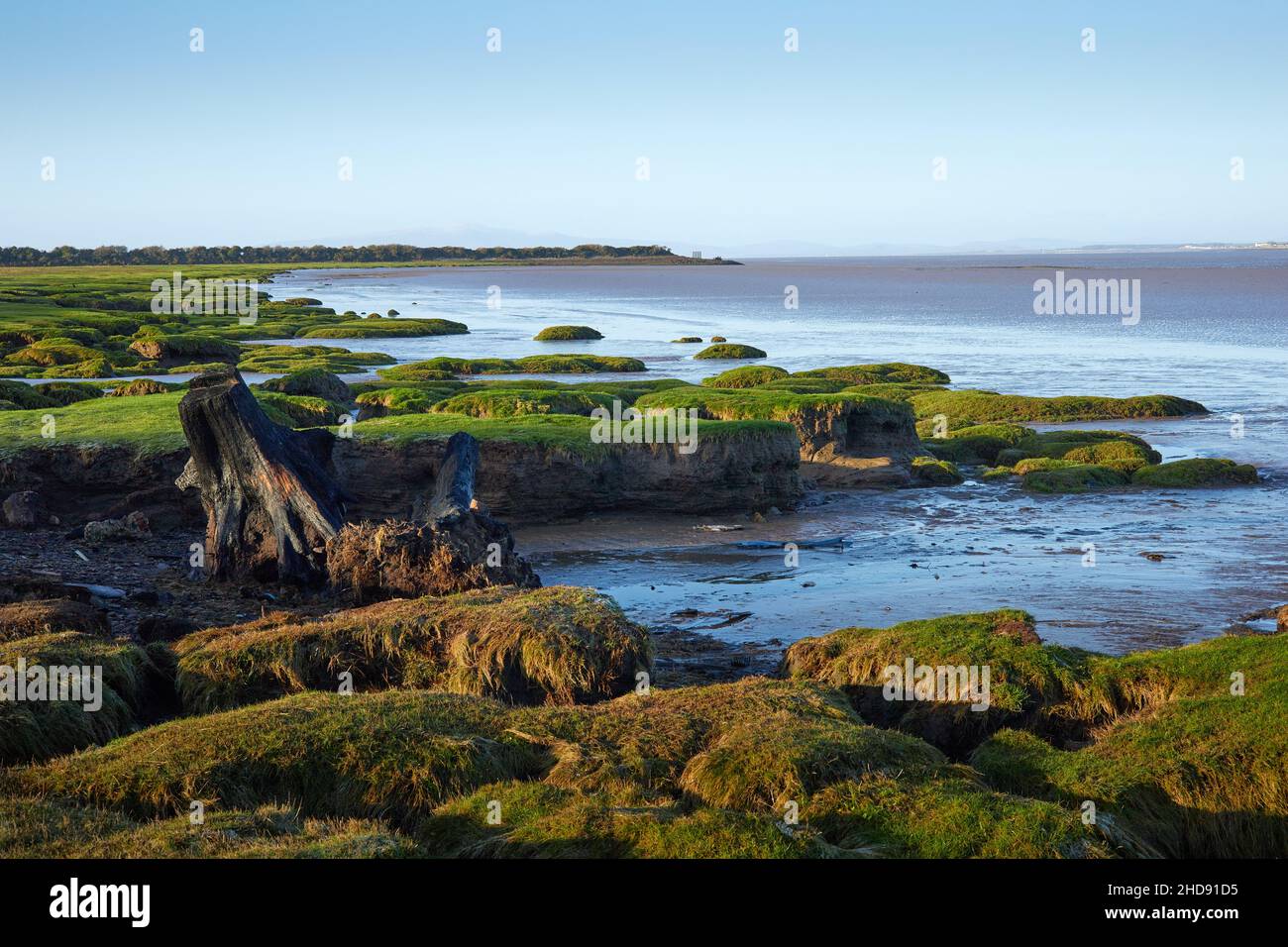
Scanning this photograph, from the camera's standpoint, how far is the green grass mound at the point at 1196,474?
1109 inches

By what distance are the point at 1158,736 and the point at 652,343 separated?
6300cm

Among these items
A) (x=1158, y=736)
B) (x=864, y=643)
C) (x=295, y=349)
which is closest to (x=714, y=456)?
(x=864, y=643)

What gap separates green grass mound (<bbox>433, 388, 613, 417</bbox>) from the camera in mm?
29394

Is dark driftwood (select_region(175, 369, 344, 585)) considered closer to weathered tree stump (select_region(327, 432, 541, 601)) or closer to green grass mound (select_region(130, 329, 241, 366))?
weathered tree stump (select_region(327, 432, 541, 601))

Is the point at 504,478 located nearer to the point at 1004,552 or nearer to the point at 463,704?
the point at 1004,552

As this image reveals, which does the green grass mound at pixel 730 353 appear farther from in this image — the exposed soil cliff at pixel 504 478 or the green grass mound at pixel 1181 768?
the green grass mound at pixel 1181 768

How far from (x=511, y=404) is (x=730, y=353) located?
3309cm

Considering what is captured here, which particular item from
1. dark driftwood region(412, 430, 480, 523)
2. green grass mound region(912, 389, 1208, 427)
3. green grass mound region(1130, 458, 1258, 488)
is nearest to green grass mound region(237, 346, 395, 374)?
green grass mound region(912, 389, 1208, 427)

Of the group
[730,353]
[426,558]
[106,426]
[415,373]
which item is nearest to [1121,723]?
[426,558]

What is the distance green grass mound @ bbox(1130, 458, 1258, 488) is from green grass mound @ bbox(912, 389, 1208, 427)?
10.0 meters

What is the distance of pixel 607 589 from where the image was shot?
1864 centimetres

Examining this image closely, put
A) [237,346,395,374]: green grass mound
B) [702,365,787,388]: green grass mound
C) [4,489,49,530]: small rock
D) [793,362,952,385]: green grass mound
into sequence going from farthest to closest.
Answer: [237,346,395,374]: green grass mound < [793,362,952,385]: green grass mound < [702,365,787,388]: green grass mound < [4,489,49,530]: small rock
